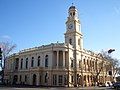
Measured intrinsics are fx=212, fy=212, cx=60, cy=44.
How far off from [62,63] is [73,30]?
12308 millimetres

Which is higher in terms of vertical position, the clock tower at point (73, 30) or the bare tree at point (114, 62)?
the clock tower at point (73, 30)

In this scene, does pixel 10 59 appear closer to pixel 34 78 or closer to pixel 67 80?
pixel 34 78

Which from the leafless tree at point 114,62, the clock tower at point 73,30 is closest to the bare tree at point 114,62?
the leafless tree at point 114,62

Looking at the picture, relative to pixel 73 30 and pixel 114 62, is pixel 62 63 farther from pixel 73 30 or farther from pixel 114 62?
pixel 114 62

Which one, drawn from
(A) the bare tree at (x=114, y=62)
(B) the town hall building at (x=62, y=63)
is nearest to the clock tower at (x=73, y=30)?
(B) the town hall building at (x=62, y=63)

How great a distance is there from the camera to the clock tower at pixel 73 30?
67875 millimetres

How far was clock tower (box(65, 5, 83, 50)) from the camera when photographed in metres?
67.9

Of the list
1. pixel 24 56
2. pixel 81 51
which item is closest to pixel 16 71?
pixel 24 56

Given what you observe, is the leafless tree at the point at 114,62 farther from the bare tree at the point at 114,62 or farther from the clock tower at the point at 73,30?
the clock tower at the point at 73,30

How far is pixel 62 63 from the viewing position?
62562mm

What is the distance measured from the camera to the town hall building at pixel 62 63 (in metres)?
61.2

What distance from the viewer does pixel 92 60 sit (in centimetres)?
7731

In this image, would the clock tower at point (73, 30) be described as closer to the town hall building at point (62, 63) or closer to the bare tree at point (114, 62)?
the town hall building at point (62, 63)

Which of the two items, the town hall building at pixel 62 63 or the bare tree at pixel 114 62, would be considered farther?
the bare tree at pixel 114 62
